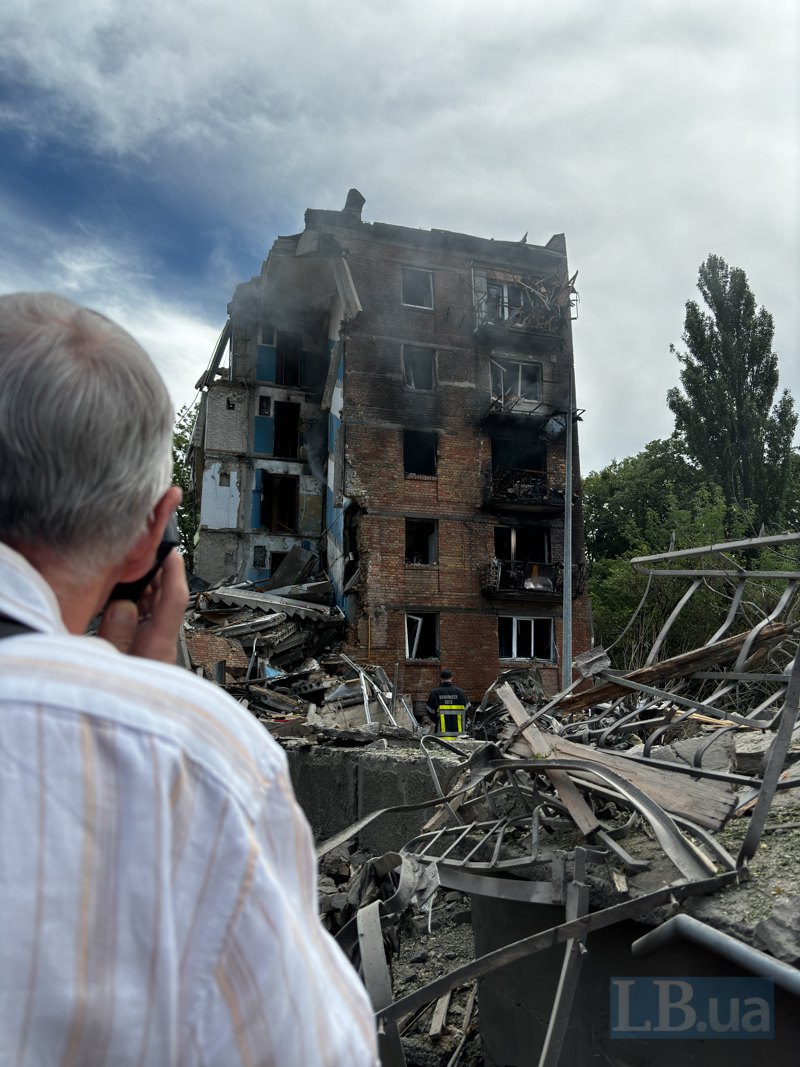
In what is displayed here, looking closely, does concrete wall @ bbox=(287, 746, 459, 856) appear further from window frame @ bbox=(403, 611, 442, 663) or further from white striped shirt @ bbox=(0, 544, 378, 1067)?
window frame @ bbox=(403, 611, 442, 663)

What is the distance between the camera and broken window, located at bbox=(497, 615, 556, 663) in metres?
23.5

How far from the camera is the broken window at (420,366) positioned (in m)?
25.1

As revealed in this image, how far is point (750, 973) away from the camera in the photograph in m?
2.38

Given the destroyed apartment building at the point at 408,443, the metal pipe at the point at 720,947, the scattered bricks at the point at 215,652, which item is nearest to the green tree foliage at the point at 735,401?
the destroyed apartment building at the point at 408,443

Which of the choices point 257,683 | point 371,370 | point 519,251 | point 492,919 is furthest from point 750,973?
point 519,251

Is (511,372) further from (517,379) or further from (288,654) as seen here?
(288,654)

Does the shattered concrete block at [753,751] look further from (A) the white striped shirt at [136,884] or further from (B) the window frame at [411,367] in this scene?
(B) the window frame at [411,367]

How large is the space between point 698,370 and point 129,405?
3495cm

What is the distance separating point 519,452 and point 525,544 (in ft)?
10.3

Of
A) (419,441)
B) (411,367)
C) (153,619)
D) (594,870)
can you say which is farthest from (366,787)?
(411,367)

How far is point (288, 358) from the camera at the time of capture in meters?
29.3

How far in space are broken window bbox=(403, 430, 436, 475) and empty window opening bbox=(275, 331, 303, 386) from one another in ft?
20.3

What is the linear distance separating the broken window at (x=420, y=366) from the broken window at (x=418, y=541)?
15.1 feet

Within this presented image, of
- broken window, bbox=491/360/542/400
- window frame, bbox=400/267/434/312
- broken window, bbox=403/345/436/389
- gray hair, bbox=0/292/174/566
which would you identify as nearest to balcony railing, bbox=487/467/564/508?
broken window, bbox=491/360/542/400
